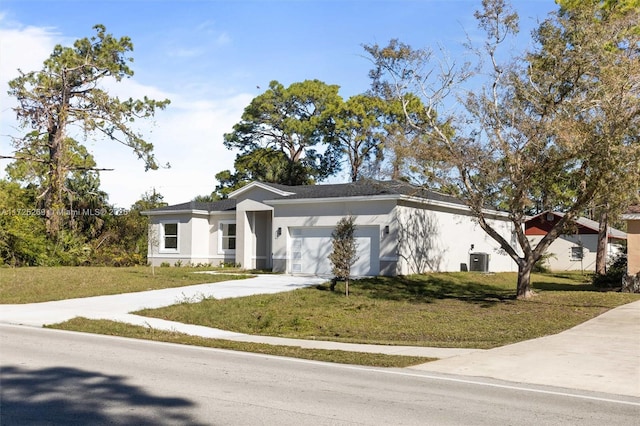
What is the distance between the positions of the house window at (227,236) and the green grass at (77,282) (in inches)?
261

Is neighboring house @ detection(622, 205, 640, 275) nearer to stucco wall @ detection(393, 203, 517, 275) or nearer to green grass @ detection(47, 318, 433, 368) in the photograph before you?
stucco wall @ detection(393, 203, 517, 275)

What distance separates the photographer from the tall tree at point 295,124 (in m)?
57.2

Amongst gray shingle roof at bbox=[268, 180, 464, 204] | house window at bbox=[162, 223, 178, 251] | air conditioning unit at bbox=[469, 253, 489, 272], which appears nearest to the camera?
gray shingle roof at bbox=[268, 180, 464, 204]

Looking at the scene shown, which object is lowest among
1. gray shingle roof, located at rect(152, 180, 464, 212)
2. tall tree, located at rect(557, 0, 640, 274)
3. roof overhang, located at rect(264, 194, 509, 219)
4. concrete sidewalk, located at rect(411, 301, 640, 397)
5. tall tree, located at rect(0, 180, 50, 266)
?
concrete sidewalk, located at rect(411, 301, 640, 397)

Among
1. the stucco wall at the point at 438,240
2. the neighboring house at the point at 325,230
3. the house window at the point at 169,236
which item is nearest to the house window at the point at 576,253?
the neighboring house at the point at 325,230

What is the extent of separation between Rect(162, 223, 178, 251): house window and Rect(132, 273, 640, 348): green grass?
15560 mm

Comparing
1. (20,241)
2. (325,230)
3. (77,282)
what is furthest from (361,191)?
(20,241)

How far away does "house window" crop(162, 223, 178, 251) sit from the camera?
37.1 m

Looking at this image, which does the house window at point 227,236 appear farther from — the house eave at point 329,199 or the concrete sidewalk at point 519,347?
the concrete sidewalk at point 519,347

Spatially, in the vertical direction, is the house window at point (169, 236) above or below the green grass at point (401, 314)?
above

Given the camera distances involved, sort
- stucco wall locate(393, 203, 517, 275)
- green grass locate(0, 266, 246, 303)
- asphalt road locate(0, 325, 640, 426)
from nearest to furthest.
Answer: asphalt road locate(0, 325, 640, 426) < green grass locate(0, 266, 246, 303) < stucco wall locate(393, 203, 517, 275)

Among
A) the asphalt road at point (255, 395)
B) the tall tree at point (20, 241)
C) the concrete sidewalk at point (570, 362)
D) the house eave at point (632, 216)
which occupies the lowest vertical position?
the concrete sidewalk at point (570, 362)

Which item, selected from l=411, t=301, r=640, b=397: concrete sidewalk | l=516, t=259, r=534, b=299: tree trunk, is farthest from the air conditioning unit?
l=411, t=301, r=640, b=397: concrete sidewalk

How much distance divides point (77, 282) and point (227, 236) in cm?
1193
